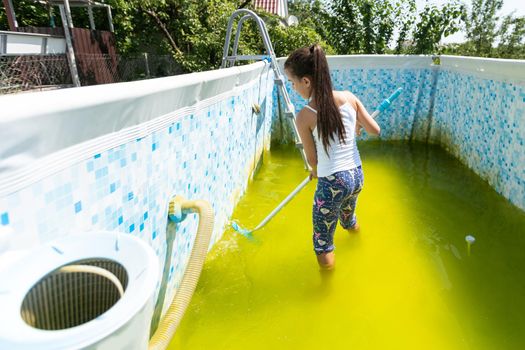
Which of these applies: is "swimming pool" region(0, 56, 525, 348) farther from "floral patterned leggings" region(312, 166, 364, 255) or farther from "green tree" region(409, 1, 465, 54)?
"green tree" region(409, 1, 465, 54)

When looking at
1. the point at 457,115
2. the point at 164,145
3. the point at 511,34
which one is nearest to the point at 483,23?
the point at 511,34

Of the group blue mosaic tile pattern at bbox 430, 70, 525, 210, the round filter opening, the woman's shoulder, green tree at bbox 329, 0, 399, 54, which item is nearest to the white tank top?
the woman's shoulder

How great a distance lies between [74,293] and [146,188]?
2.64 ft

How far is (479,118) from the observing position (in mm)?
4348

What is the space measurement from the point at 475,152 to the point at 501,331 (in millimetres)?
2871

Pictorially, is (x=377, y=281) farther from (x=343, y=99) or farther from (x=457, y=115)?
(x=457, y=115)

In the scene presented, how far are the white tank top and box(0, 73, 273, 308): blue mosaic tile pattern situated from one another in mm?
832

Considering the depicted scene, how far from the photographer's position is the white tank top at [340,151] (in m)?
2.24

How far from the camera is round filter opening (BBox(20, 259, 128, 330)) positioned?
896 mm

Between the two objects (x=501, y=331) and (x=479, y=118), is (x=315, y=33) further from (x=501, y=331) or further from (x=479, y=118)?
(x=501, y=331)

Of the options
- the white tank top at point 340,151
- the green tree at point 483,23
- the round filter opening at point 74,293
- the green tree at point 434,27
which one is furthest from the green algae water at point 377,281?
the green tree at point 483,23

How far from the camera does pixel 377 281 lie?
2.64 m

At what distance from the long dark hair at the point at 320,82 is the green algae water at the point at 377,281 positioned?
1.13 meters

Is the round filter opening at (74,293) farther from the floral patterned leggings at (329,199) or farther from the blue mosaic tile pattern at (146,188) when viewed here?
the floral patterned leggings at (329,199)
